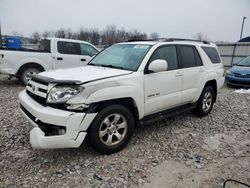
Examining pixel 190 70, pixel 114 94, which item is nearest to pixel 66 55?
pixel 190 70

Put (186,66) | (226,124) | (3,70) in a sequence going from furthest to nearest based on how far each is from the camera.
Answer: (3,70) < (226,124) < (186,66)

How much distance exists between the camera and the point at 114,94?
10.7ft

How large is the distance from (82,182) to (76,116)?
835mm

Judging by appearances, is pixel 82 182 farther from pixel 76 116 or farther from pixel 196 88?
pixel 196 88

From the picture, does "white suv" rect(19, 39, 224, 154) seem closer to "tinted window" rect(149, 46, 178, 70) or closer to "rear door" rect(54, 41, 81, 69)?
"tinted window" rect(149, 46, 178, 70)

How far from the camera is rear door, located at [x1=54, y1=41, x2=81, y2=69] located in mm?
8609

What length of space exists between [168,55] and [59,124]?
8.22 feet

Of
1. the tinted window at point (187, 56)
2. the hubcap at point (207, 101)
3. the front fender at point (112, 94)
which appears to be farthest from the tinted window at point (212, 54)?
the front fender at point (112, 94)

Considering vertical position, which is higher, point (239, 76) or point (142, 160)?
point (239, 76)

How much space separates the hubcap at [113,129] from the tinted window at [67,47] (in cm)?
606

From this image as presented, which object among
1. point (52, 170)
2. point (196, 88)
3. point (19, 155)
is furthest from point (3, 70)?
point (196, 88)

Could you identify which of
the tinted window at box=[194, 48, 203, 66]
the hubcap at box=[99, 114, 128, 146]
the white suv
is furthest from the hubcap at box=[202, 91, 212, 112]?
the hubcap at box=[99, 114, 128, 146]

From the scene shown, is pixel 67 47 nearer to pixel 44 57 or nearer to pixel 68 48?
pixel 68 48

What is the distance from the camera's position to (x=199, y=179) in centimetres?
297
